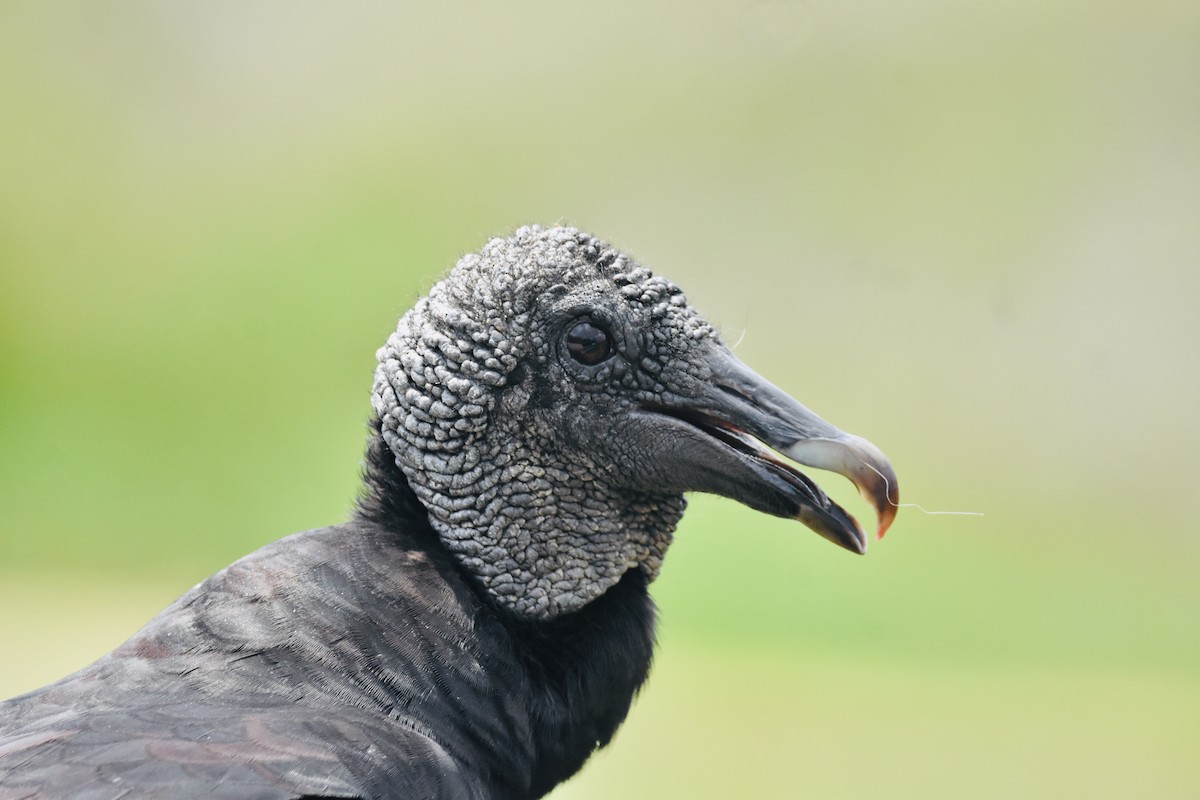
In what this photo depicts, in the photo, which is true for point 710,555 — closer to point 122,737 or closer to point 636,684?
point 636,684

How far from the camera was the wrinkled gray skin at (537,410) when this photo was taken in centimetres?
273

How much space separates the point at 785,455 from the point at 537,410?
1.85 ft

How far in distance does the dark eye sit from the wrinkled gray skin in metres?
0.02

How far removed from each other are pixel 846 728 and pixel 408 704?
388 cm

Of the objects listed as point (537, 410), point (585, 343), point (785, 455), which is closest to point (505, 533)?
point (537, 410)

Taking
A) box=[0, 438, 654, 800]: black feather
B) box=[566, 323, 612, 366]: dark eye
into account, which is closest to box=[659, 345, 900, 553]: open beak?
box=[566, 323, 612, 366]: dark eye

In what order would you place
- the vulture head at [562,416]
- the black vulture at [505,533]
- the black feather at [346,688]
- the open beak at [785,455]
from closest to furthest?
the black feather at [346,688] < the black vulture at [505,533] < the open beak at [785,455] < the vulture head at [562,416]

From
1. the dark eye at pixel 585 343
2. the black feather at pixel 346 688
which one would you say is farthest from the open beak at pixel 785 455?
the black feather at pixel 346 688

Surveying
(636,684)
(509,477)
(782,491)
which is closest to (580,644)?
(636,684)

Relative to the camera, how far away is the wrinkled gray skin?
273 cm

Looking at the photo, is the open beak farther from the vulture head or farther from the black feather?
the black feather

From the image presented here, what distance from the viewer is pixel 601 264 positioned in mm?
2861

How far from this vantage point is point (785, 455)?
2654 millimetres

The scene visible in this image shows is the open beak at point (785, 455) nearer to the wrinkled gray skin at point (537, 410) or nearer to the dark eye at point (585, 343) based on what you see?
the wrinkled gray skin at point (537, 410)
